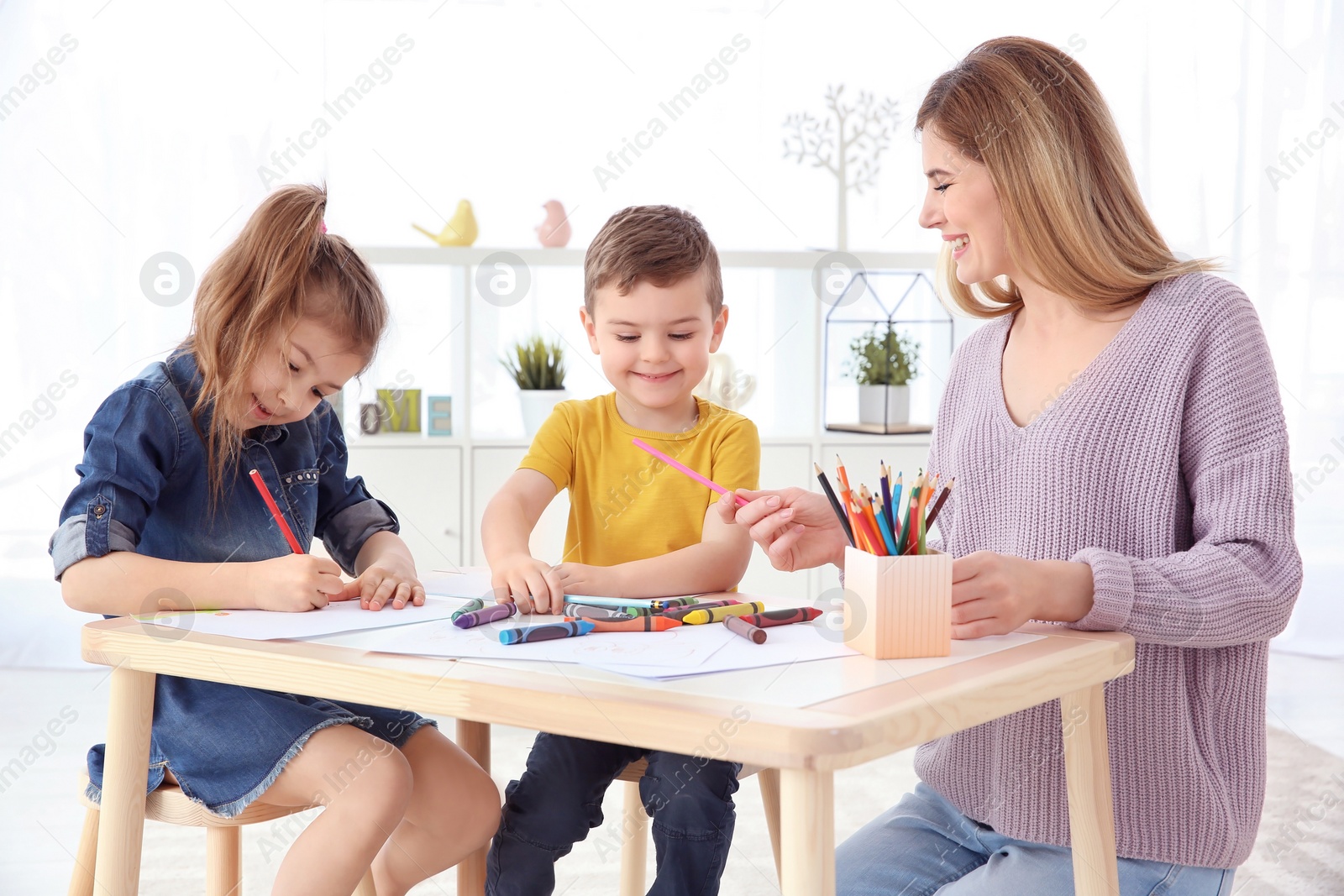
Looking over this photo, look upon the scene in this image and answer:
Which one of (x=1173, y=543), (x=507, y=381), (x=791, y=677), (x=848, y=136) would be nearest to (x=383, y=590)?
(x=791, y=677)

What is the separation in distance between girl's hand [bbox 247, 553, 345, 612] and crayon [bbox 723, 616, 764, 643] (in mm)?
378

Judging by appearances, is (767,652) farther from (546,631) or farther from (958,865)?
(958,865)

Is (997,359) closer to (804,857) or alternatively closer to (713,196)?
(804,857)

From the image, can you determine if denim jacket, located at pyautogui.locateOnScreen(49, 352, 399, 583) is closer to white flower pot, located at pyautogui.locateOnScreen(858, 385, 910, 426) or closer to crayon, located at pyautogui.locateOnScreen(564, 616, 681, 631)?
crayon, located at pyautogui.locateOnScreen(564, 616, 681, 631)

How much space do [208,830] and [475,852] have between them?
296mm

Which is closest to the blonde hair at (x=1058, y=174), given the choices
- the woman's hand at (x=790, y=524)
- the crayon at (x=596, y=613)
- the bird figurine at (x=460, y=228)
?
the woman's hand at (x=790, y=524)

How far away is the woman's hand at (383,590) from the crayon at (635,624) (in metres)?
0.22

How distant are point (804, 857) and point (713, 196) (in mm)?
3120

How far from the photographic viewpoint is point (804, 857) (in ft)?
2.28

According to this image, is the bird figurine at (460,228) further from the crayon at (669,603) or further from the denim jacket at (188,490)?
the crayon at (669,603)

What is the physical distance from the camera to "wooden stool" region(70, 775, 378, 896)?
1173mm

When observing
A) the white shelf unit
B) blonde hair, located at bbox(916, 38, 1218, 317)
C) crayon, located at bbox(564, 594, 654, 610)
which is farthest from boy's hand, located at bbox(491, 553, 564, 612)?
the white shelf unit

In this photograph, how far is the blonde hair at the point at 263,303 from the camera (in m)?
1.25

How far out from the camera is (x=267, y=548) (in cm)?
137
